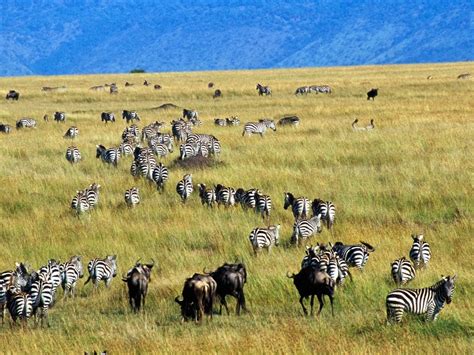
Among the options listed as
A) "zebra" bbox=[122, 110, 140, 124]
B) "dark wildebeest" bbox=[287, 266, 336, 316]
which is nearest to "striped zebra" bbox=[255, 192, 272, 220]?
"dark wildebeest" bbox=[287, 266, 336, 316]

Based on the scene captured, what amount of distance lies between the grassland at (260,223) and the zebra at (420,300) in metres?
0.20

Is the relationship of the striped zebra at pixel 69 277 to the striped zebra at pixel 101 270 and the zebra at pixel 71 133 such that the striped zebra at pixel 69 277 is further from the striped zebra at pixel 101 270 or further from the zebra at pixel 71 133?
the zebra at pixel 71 133

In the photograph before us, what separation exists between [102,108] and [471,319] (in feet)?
142

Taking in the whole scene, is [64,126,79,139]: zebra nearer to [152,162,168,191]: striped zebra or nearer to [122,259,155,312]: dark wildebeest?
[152,162,168,191]: striped zebra

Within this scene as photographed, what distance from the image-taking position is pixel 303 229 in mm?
17562

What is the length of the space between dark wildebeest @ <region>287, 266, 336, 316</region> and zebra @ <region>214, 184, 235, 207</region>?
8.13m

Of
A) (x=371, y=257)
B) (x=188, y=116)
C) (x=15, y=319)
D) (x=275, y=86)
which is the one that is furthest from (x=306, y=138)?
(x=275, y=86)

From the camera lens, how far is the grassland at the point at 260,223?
11984mm

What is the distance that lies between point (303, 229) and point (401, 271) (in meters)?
3.66

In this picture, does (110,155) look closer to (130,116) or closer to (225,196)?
(225,196)

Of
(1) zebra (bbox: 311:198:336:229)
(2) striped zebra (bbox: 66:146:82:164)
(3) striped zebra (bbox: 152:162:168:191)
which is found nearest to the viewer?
(1) zebra (bbox: 311:198:336:229)

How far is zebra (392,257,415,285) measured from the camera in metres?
14.2

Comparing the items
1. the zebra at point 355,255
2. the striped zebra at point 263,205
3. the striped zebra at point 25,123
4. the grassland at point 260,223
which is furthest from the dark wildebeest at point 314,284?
the striped zebra at point 25,123

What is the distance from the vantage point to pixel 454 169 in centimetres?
2498
